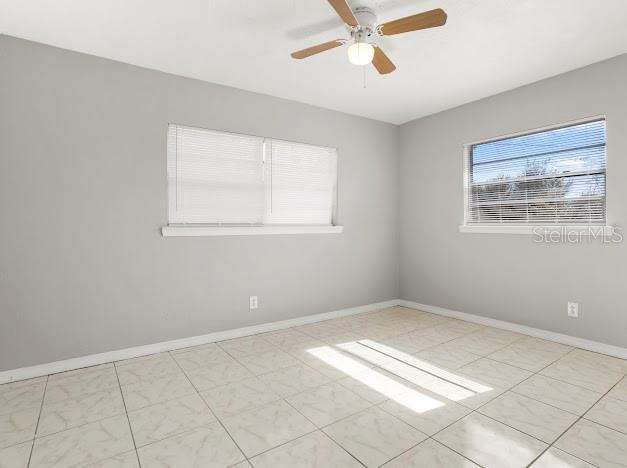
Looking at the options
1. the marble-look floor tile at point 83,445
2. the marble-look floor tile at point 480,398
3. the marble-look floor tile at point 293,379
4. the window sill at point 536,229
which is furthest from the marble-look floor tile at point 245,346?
the window sill at point 536,229

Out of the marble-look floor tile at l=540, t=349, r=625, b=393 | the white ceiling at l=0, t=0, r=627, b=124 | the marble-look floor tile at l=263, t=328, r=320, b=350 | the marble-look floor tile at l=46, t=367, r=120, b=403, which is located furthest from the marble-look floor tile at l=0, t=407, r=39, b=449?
the marble-look floor tile at l=540, t=349, r=625, b=393

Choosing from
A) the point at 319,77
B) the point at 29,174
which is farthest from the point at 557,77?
the point at 29,174

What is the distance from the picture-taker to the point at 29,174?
2492 mm

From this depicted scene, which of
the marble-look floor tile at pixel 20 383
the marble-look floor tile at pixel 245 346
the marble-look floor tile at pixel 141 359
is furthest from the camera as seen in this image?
the marble-look floor tile at pixel 245 346

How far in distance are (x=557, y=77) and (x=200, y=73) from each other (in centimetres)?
318

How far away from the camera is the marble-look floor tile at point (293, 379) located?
229 centimetres

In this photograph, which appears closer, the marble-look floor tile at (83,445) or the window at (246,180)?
the marble-look floor tile at (83,445)

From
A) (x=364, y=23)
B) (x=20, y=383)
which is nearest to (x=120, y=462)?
(x=20, y=383)

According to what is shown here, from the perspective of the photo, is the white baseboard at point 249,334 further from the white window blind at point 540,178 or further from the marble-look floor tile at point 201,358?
the white window blind at point 540,178

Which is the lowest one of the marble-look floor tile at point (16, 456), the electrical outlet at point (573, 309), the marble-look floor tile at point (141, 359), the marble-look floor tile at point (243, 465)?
the marble-look floor tile at point (16, 456)

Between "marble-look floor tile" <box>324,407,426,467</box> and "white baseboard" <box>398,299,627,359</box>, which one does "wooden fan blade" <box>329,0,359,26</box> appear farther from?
"white baseboard" <box>398,299,627,359</box>

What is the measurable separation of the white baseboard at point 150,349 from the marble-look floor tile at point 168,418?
94cm

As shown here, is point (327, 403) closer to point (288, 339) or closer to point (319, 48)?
point (288, 339)

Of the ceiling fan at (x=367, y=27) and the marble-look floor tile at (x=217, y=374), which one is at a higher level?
the ceiling fan at (x=367, y=27)
